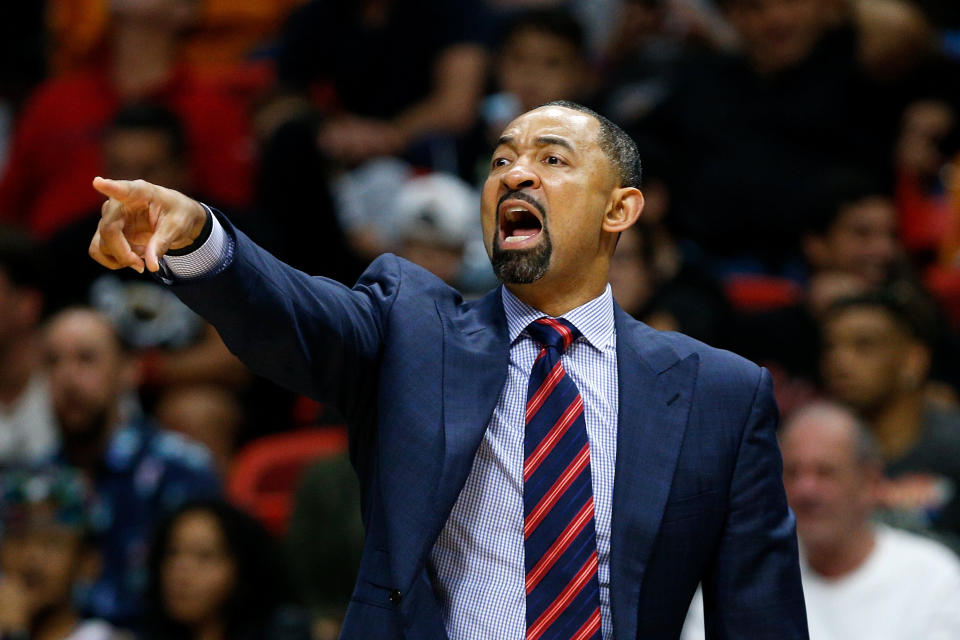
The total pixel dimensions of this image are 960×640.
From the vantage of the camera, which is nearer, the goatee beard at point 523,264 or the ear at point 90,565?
the goatee beard at point 523,264

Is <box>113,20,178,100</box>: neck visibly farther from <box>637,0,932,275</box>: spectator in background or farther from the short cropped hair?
the short cropped hair

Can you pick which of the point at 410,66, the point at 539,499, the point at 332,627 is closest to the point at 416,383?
the point at 539,499

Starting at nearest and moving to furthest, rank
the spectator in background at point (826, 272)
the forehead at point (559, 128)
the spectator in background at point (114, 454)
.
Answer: the forehead at point (559, 128) → the spectator in background at point (114, 454) → the spectator in background at point (826, 272)

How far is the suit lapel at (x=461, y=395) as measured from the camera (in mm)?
2445

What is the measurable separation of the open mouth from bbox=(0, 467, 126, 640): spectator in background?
274cm

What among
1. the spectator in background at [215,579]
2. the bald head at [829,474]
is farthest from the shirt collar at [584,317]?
the spectator in background at [215,579]

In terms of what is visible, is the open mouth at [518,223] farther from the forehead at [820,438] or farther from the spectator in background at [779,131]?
the spectator in background at [779,131]

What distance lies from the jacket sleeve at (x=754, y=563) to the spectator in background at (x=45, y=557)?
Answer: 2824 millimetres

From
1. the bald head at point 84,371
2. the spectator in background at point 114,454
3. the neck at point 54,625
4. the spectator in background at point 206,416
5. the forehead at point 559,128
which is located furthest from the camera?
the spectator in background at point 206,416

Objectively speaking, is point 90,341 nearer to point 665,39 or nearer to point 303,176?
point 303,176

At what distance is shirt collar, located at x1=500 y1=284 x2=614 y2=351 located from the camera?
267 cm

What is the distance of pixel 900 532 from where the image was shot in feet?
15.3

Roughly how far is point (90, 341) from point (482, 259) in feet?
5.46

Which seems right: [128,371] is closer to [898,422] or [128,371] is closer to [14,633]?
[14,633]
